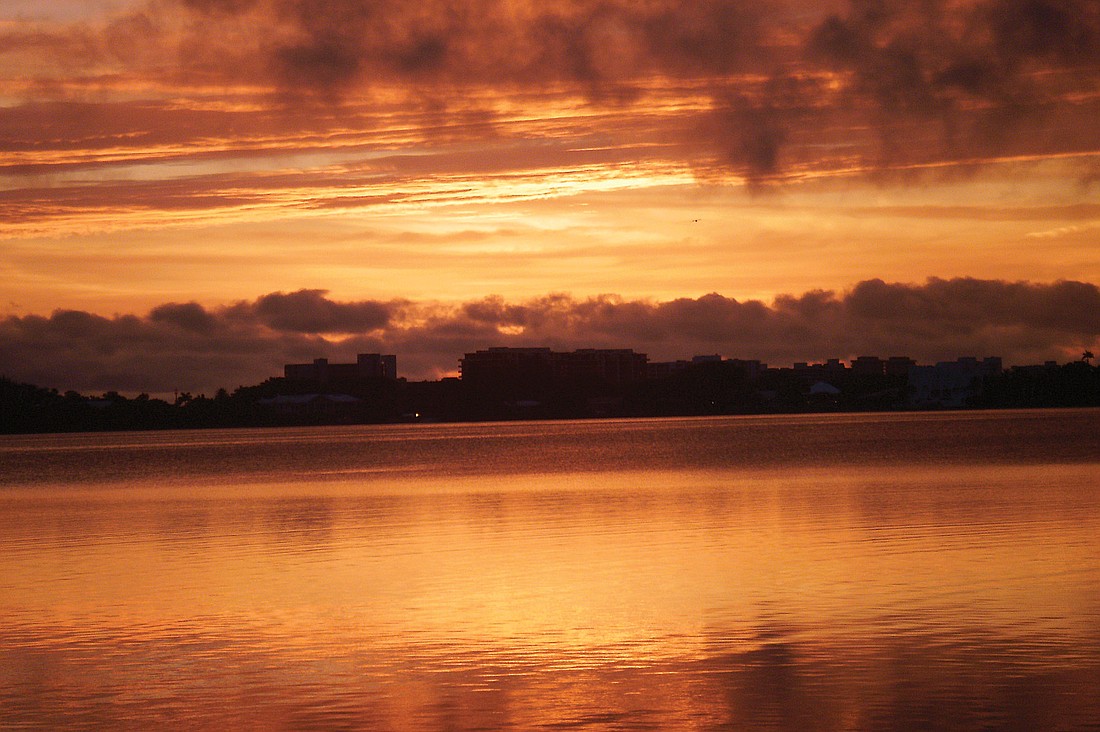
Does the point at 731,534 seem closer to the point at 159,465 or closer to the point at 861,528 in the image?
the point at 861,528

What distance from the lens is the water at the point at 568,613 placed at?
14734mm

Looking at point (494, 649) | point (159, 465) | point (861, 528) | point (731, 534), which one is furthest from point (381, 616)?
point (159, 465)

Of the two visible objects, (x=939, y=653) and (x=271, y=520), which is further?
(x=271, y=520)

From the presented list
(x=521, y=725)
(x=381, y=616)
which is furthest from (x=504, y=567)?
(x=521, y=725)

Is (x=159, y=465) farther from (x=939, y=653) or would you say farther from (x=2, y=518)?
(x=939, y=653)

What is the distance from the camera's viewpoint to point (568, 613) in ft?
68.6

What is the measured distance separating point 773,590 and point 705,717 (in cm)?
886

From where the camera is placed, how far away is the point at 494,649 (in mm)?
18047

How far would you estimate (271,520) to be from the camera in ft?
133

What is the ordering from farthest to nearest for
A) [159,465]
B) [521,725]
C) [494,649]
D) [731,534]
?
[159,465]
[731,534]
[494,649]
[521,725]

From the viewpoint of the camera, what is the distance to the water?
14.7 m

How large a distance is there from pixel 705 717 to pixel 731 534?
18.7 m

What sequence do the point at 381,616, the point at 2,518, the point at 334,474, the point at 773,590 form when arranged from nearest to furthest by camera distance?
1. the point at 381,616
2. the point at 773,590
3. the point at 2,518
4. the point at 334,474

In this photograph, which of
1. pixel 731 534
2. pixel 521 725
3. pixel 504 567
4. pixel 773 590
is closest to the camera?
pixel 521 725
